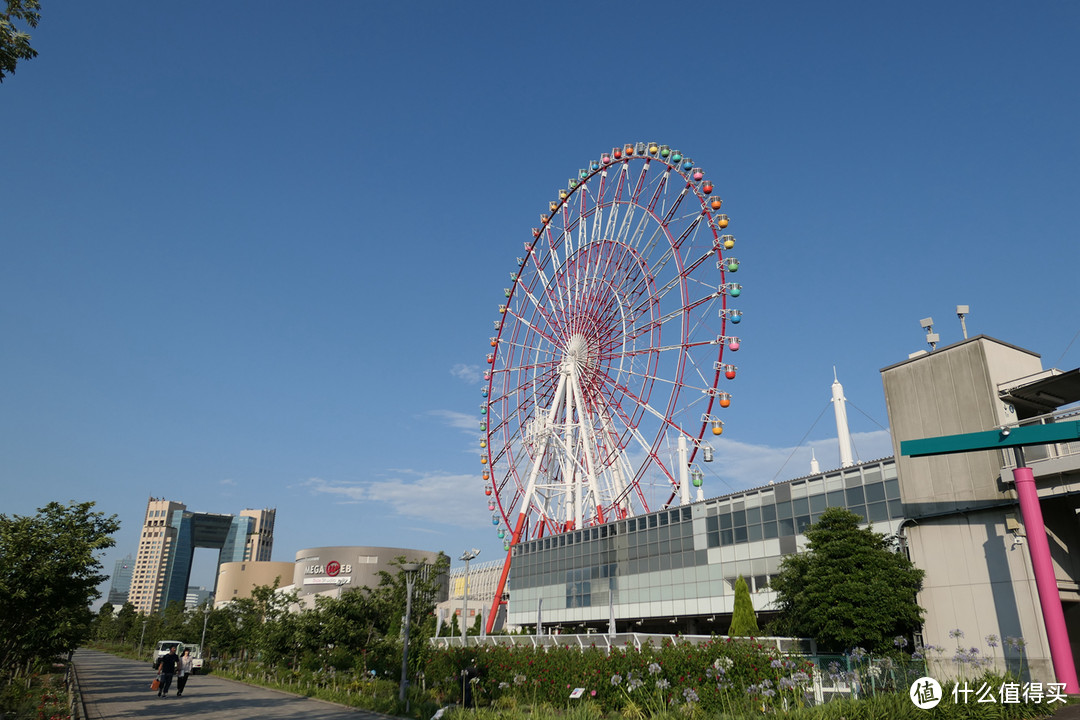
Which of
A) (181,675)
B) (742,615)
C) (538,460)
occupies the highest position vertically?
(538,460)

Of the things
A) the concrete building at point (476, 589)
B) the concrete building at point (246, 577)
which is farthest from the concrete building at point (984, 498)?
the concrete building at point (246, 577)

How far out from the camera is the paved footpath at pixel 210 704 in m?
21.9

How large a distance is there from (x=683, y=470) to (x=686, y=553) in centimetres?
481

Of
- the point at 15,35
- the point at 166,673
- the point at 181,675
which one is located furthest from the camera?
the point at 181,675

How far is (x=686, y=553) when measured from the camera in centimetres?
4084

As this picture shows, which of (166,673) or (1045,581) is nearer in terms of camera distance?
(1045,581)

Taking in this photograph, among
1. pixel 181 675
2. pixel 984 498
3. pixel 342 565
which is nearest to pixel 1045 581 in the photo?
pixel 984 498

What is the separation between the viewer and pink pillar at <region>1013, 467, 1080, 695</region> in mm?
17953

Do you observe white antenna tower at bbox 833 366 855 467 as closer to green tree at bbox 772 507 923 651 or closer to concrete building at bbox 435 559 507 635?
green tree at bbox 772 507 923 651

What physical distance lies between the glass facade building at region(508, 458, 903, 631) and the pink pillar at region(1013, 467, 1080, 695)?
945 cm

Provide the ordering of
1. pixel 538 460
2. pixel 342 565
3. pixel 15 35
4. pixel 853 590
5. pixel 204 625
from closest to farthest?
pixel 15 35, pixel 853 590, pixel 538 460, pixel 204 625, pixel 342 565

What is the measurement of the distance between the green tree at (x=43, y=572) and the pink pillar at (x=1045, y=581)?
27.5 m

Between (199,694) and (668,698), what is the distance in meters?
22.7

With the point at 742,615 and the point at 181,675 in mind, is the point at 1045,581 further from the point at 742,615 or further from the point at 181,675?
the point at 181,675
